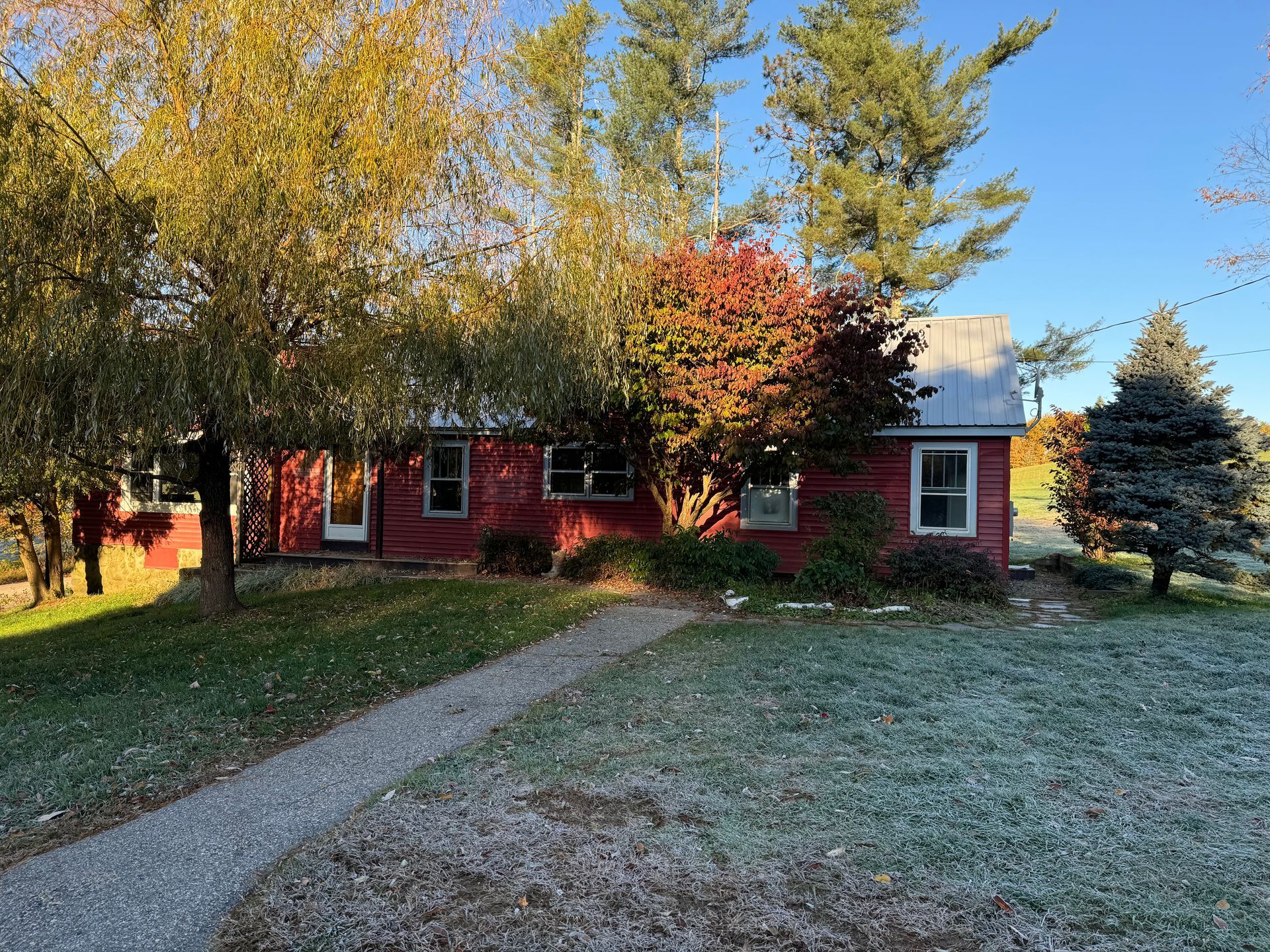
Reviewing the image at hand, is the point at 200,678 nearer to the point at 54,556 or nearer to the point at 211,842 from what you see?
the point at 211,842

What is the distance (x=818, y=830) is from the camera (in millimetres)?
3123

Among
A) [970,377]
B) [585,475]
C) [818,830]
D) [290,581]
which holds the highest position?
[970,377]

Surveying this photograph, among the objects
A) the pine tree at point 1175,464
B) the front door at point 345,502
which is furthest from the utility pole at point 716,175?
the pine tree at point 1175,464

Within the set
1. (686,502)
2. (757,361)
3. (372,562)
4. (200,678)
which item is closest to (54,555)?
(372,562)

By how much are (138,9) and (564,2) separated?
10.8 ft

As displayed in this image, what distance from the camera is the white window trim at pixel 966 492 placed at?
1152cm

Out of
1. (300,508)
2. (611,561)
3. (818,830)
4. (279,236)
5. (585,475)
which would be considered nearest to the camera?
(818,830)

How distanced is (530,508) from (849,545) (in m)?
6.13

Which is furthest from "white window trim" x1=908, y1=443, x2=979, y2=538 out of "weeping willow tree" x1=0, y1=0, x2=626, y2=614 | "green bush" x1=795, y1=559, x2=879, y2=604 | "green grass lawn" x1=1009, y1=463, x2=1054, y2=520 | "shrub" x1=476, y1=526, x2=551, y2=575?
"green grass lawn" x1=1009, y1=463, x2=1054, y2=520

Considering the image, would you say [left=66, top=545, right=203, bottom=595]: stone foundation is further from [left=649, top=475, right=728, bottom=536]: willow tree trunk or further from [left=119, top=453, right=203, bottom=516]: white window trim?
[left=649, top=475, right=728, bottom=536]: willow tree trunk

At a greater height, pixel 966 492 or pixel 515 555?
pixel 966 492

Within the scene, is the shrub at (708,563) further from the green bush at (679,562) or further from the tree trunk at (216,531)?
the tree trunk at (216,531)

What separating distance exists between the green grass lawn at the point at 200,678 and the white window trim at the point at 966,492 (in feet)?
17.5

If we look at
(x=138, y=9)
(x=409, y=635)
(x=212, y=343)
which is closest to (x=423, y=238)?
(x=212, y=343)
